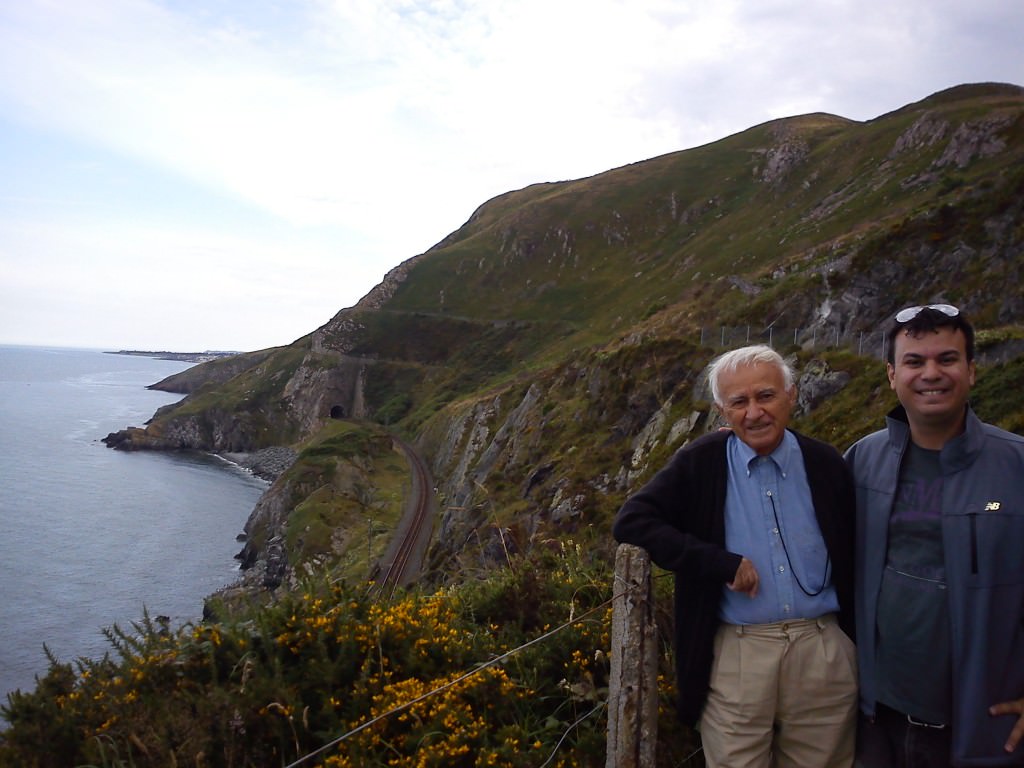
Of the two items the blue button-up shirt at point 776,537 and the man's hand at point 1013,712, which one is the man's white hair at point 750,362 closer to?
Answer: the blue button-up shirt at point 776,537

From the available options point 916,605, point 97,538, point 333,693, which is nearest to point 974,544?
point 916,605

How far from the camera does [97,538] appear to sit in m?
57.4

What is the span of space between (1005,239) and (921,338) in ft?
93.8

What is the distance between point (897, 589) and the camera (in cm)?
347

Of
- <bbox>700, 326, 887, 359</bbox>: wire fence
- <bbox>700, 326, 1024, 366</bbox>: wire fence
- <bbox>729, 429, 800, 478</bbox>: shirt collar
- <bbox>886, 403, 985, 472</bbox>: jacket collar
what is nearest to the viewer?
<bbox>886, 403, 985, 472</bbox>: jacket collar

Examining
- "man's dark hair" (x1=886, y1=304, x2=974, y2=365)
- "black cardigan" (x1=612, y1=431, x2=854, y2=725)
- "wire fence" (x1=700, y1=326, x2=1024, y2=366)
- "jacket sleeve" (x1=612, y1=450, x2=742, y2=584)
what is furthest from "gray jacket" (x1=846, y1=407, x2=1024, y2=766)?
"wire fence" (x1=700, y1=326, x2=1024, y2=366)

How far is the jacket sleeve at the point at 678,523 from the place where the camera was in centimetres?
364

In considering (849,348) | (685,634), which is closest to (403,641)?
(685,634)

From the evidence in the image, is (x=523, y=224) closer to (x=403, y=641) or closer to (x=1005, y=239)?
(x=1005, y=239)

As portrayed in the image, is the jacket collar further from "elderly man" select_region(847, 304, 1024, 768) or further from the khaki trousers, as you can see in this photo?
the khaki trousers

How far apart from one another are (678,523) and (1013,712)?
5.52 feet

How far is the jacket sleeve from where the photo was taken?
364 cm

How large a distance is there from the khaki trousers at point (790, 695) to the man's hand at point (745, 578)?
0.86 ft

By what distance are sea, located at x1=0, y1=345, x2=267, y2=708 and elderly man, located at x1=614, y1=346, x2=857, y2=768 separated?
54.5 ft
